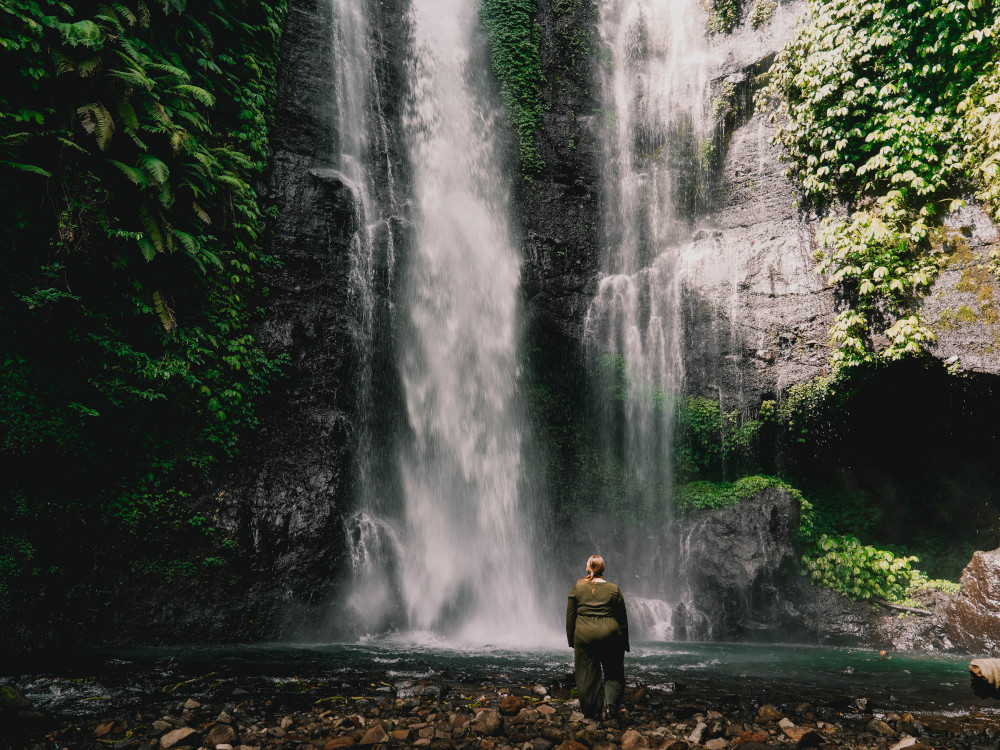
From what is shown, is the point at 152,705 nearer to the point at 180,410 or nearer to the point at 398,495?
the point at 180,410

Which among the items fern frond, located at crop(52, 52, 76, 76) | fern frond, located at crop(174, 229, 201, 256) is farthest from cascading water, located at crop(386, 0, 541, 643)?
fern frond, located at crop(52, 52, 76, 76)

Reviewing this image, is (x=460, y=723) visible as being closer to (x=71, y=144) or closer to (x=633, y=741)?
(x=633, y=741)

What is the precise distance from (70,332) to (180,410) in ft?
6.92

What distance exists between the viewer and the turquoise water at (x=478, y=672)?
564cm

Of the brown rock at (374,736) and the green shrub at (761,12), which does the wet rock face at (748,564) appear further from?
the green shrub at (761,12)

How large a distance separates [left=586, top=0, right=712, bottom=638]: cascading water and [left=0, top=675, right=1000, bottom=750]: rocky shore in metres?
7.02

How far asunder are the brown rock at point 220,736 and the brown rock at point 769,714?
15.0ft

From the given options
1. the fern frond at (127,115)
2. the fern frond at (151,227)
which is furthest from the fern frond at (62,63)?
the fern frond at (151,227)

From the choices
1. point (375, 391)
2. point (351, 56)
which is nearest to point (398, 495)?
point (375, 391)

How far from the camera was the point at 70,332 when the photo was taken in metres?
8.33

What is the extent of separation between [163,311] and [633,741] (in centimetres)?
917

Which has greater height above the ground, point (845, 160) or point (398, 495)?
point (845, 160)

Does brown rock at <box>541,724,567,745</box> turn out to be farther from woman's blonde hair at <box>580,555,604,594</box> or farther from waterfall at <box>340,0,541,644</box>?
waterfall at <box>340,0,541,644</box>

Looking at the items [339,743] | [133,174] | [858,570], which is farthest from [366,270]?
[858,570]
